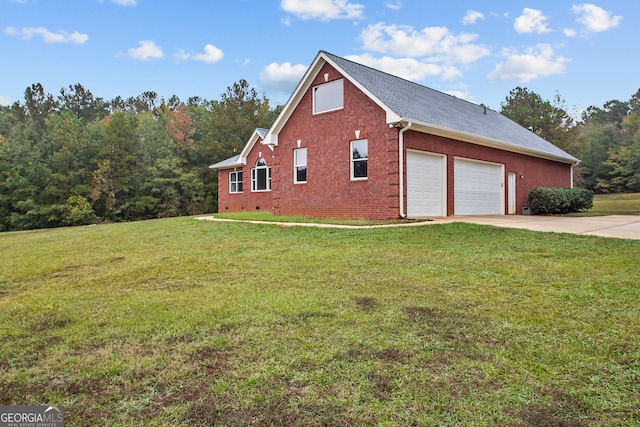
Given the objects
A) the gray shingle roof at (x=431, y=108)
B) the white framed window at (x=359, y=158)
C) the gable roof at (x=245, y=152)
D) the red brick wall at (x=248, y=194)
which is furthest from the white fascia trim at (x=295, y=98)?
the gable roof at (x=245, y=152)

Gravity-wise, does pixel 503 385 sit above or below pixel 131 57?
below

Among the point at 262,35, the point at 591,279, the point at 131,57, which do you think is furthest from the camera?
the point at 131,57

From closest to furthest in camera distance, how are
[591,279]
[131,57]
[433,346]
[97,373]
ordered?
1. [97,373]
2. [433,346]
3. [591,279]
4. [131,57]

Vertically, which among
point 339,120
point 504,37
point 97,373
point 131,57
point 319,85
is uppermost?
point 131,57

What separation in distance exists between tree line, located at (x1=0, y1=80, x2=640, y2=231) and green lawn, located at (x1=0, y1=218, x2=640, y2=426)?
89.8 feet

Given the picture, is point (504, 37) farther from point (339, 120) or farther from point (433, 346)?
point (433, 346)

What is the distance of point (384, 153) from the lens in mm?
12055

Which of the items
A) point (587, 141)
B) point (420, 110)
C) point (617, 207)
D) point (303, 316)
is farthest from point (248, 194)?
point (587, 141)

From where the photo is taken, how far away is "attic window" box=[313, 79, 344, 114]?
13.4 meters

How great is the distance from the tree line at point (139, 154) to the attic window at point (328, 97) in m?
20.8

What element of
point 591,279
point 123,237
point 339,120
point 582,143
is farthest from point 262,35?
point 582,143

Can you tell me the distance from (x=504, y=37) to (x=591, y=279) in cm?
1551

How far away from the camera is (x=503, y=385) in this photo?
215cm

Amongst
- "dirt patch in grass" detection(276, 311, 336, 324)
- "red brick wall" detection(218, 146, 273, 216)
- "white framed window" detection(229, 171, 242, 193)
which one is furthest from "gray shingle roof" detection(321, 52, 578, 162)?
"white framed window" detection(229, 171, 242, 193)
